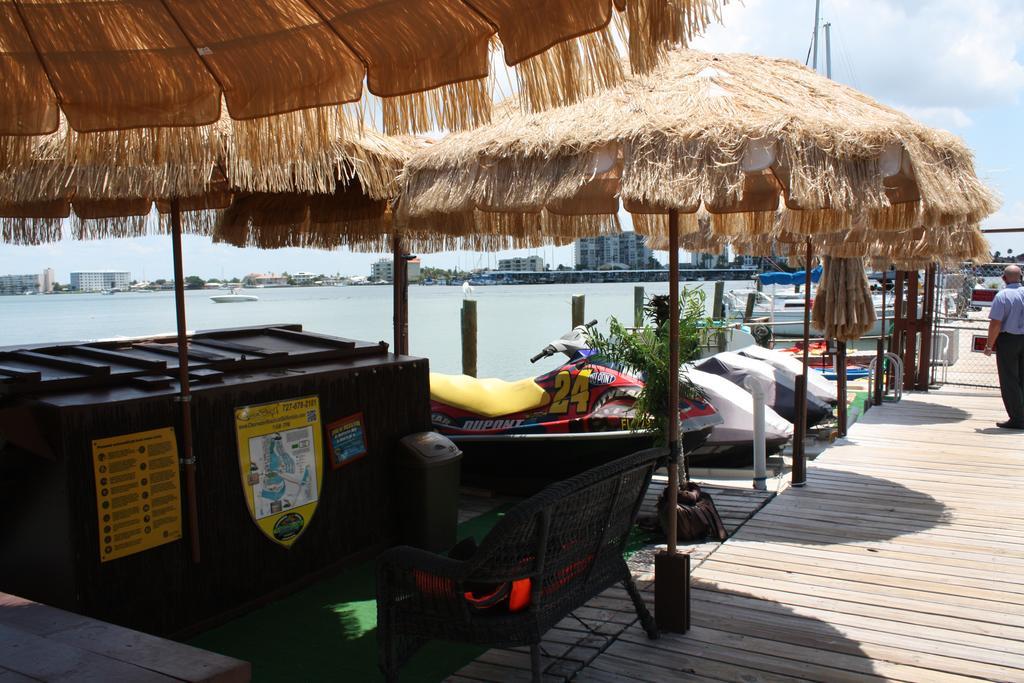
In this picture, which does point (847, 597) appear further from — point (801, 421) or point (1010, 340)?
point (1010, 340)

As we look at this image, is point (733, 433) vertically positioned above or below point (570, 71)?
below

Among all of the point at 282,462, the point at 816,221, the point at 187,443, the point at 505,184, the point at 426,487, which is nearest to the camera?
the point at 187,443

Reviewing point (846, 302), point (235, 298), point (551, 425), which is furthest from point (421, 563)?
point (235, 298)

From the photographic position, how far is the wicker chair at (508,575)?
302 cm

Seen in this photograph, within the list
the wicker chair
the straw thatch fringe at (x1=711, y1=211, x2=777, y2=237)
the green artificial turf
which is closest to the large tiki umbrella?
the wicker chair

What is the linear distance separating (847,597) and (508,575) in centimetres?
233

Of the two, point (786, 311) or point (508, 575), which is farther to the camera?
point (786, 311)

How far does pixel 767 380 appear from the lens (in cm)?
984

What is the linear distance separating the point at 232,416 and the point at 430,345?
29610 mm

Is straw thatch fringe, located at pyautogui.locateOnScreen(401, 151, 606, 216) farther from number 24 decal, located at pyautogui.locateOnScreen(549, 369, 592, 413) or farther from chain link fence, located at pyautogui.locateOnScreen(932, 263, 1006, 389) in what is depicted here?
chain link fence, located at pyautogui.locateOnScreen(932, 263, 1006, 389)

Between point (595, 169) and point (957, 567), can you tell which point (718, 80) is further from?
point (957, 567)

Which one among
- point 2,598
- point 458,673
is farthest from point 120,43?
point 458,673

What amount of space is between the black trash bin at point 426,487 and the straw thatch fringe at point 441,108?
311cm

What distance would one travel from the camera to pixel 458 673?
3.62 m
